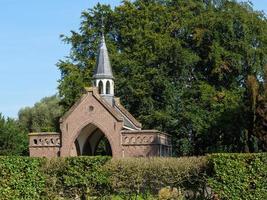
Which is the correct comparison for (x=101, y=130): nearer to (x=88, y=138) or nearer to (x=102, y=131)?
(x=102, y=131)

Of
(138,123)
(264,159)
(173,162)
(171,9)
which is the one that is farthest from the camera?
(171,9)

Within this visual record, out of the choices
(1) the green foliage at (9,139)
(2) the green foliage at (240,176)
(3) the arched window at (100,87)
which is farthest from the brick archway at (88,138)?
(2) the green foliage at (240,176)

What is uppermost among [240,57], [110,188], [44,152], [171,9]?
[171,9]

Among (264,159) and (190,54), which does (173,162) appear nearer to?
(264,159)

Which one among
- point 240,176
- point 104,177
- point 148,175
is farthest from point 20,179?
point 240,176

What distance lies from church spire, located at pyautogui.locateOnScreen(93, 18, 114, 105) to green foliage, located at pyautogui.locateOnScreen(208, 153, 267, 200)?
859 inches

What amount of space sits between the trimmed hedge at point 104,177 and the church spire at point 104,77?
63.6 ft

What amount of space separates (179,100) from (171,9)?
28.0 ft

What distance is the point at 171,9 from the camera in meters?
48.6

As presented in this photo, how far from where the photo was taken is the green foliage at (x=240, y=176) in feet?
70.7

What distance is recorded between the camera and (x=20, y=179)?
22.9 metres

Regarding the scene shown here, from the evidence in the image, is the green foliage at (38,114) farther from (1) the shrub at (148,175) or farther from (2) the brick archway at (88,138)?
(1) the shrub at (148,175)

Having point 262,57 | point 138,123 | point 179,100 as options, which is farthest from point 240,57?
point 138,123

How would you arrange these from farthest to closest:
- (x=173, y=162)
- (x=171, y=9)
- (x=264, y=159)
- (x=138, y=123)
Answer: (x=171, y=9), (x=138, y=123), (x=173, y=162), (x=264, y=159)
